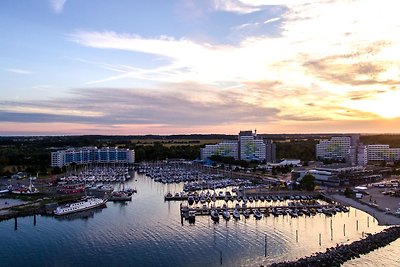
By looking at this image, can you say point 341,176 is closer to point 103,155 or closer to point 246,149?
Answer: point 246,149

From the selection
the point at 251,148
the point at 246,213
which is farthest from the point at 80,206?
the point at 251,148

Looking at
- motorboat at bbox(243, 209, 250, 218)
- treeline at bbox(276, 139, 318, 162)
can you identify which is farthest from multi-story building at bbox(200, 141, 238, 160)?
motorboat at bbox(243, 209, 250, 218)

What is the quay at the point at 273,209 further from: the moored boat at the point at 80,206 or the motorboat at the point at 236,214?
the moored boat at the point at 80,206

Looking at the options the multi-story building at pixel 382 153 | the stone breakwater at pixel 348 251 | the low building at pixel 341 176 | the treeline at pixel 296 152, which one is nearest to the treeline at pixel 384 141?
the multi-story building at pixel 382 153

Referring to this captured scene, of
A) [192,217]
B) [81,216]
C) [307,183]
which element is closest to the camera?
[192,217]

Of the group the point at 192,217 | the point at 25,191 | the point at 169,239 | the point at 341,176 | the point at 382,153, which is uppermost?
the point at 382,153

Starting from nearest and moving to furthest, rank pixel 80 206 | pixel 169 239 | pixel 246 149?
pixel 169 239, pixel 80 206, pixel 246 149

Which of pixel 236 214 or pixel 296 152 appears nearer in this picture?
pixel 236 214
